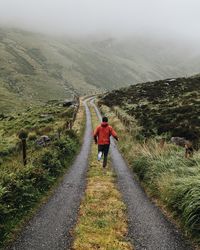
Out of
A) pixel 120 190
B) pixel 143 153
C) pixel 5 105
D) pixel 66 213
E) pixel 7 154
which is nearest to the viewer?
pixel 66 213

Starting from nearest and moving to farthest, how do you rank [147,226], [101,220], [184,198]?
[147,226]
[101,220]
[184,198]

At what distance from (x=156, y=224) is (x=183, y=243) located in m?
1.53

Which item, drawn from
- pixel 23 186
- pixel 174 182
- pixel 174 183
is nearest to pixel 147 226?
pixel 174 182

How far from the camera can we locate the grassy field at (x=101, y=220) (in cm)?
973

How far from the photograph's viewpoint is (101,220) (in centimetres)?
1139

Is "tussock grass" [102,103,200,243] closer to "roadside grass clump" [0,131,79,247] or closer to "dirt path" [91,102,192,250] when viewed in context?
"dirt path" [91,102,192,250]

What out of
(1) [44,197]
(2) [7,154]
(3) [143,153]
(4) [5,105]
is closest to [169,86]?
(2) [7,154]

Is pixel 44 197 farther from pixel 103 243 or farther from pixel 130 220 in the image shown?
pixel 103 243

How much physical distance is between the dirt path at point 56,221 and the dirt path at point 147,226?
183 cm

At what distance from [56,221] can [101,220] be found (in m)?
1.40

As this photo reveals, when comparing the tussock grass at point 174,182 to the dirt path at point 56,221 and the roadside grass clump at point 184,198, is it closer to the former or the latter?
the roadside grass clump at point 184,198

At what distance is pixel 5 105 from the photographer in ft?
503

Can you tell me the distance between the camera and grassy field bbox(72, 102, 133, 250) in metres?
9.73

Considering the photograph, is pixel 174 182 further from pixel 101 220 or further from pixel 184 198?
pixel 101 220
